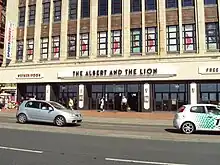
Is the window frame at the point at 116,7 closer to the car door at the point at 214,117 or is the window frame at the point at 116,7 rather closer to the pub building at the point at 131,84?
the pub building at the point at 131,84

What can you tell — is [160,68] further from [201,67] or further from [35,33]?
[35,33]

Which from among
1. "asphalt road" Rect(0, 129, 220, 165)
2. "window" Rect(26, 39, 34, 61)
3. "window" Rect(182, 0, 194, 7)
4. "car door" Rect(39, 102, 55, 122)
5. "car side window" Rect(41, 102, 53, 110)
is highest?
"window" Rect(182, 0, 194, 7)

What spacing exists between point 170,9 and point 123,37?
5.46m

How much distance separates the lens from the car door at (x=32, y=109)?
18.9 meters

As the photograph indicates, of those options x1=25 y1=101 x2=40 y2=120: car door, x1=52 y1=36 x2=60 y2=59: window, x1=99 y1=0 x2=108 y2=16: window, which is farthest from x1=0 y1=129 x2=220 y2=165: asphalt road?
x1=99 y1=0 x2=108 y2=16: window

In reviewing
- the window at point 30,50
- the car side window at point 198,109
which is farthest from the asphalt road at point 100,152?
the window at point 30,50

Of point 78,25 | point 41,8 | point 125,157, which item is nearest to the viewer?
point 125,157

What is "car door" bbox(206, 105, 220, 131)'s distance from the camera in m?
15.3

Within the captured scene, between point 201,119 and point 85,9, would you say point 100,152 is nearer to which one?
point 201,119

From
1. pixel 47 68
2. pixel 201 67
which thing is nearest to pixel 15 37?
pixel 47 68

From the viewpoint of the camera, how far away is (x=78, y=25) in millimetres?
35219

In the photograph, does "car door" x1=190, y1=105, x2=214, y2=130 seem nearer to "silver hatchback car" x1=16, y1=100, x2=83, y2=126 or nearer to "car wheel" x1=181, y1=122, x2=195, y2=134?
"car wheel" x1=181, y1=122, x2=195, y2=134

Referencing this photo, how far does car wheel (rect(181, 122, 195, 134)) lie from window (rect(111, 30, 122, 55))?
736 inches

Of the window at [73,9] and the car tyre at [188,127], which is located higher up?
the window at [73,9]
